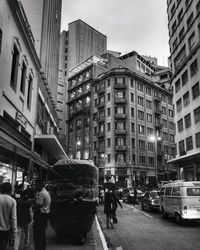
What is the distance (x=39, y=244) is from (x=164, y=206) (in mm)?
10872

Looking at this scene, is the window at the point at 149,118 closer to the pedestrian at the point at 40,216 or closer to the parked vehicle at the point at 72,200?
the parked vehicle at the point at 72,200

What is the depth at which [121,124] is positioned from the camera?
5712 centimetres

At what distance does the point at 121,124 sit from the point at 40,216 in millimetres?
50568

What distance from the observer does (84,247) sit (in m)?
8.05

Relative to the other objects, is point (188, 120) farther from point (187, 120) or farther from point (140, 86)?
point (140, 86)

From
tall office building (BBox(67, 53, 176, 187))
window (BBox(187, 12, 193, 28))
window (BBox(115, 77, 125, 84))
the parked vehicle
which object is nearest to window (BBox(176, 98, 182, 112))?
window (BBox(187, 12, 193, 28))

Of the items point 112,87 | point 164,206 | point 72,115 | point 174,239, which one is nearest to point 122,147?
point 112,87

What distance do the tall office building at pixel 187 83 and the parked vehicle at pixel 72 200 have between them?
1925cm

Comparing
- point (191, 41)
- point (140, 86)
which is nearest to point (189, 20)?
point (191, 41)

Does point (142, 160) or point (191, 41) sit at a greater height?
point (191, 41)

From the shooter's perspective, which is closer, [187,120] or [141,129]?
[187,120]

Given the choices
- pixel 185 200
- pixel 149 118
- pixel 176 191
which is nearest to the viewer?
pixel 185 200

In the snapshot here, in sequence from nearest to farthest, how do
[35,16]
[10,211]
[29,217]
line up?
[10,211]
[29,217]
[35,16]

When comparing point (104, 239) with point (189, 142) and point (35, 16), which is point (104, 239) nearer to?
point (35, 16)
